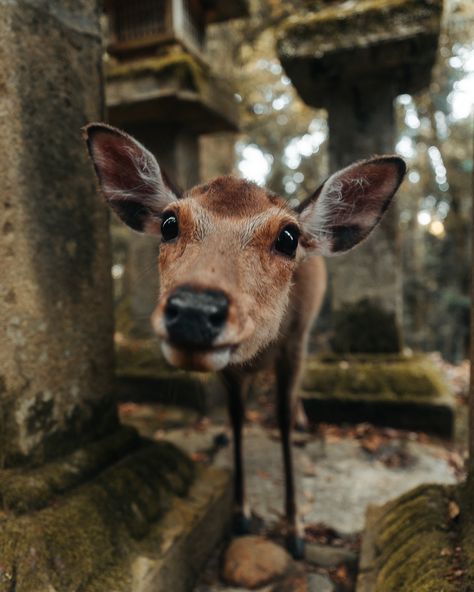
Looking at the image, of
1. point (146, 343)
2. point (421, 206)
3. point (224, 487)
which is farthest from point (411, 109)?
point (224, 487)

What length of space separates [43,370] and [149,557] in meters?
1.03

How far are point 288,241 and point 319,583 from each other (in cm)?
188

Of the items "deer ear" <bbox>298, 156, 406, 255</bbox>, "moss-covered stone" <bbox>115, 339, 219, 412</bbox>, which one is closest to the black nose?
"deer ear" <bbox>298, 156, 406, 255</bbox>

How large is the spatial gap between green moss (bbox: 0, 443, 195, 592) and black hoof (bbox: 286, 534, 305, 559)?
30.4 inches

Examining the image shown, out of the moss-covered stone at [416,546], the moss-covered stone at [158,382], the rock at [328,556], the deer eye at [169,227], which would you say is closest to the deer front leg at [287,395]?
the rock at [328,556]

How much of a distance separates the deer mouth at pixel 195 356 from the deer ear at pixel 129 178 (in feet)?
4.12

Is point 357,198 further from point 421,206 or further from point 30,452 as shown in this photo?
point 421,206

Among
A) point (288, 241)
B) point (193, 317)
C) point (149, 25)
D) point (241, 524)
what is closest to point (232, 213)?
point (288, 241)

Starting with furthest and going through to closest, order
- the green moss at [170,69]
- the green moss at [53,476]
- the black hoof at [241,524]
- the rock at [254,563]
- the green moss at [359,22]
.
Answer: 1. the green moss at [170,69]
2. the green moss at [359,22]
3. the black hoof at [241,524]
4. the rock at [254,563]
5. the green moss at [53,476]

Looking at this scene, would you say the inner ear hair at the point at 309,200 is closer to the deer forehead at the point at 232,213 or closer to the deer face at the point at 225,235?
the deer face at the point at 225,235

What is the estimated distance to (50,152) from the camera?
2291mm

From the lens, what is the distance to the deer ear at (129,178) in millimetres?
2336

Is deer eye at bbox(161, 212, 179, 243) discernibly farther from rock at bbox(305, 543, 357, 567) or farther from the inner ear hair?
rock at bbox(305, 543, 357, 567)

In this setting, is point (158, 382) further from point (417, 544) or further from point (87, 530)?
point (417, 544)
